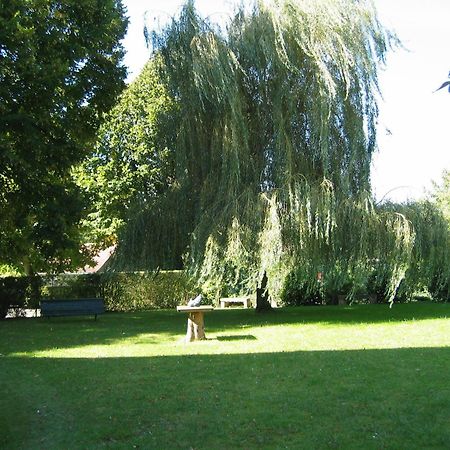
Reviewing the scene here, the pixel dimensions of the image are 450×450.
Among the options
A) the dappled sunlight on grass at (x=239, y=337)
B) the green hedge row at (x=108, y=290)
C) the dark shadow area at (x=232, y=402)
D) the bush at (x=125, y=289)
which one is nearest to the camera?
the dark shadow area at (x=232, y=402)

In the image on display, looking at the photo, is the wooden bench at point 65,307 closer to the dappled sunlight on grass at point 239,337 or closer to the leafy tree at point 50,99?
the dappled sunlight on grass at point 239,337

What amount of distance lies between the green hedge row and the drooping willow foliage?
18.2 ft

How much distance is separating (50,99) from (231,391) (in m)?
10.4

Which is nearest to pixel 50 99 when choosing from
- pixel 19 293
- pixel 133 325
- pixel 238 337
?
pixel 133 325

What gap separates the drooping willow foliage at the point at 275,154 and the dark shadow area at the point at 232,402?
5451 millimetres

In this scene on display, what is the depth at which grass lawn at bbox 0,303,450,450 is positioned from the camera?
5258mm

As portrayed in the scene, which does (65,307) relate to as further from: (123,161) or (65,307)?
(123,161)

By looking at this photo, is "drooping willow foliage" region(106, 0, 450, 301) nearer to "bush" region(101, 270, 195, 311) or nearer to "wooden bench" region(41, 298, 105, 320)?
"wooden bench" region(41, 298, 105, 320)

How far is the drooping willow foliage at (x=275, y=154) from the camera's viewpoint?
14.7 metres

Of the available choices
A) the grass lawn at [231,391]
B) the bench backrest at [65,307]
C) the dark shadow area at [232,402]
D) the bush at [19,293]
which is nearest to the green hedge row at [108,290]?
the bush at [19,293]

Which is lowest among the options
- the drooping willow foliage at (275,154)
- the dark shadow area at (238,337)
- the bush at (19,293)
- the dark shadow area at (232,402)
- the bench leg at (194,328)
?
the dark shadow area at (232,402)

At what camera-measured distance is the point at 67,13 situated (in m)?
15.7

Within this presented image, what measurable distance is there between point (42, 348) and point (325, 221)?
7.33m

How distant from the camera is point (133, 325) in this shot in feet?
53.0
